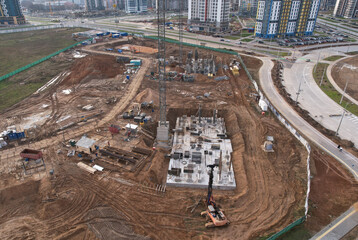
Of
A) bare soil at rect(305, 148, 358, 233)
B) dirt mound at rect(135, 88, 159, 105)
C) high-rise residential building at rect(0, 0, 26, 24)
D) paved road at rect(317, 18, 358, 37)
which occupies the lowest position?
bare soil at rect(305, 148, 358, 233)

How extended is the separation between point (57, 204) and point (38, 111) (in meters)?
25.0

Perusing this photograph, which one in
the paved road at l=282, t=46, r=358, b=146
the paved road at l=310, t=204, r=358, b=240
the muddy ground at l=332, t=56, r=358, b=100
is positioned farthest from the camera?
the muddy ground at l=332, t=56, r=358, b=100

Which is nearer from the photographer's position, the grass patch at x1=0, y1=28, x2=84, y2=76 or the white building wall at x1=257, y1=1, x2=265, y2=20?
the grass patch at x1=0, y1=28, x2=84, y2=76

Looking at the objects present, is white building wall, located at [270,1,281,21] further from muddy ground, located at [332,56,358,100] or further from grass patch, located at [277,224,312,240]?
grass patch, located at [277,224,312,240]

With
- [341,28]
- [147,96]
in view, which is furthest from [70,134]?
[341,28]

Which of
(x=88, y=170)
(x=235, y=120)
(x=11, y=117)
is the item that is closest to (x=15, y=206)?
(x=88, y=170)

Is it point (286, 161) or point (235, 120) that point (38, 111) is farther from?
point (286, 161)

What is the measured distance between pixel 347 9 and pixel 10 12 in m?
194

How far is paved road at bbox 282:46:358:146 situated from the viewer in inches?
1587

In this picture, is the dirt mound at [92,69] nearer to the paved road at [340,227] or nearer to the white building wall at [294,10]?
the paved road at [340,227]

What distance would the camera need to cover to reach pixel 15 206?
25562mm

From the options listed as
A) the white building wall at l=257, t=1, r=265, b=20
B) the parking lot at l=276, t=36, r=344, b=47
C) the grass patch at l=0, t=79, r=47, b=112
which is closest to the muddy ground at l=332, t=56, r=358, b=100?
the parking lot at l=276, t=36, r=344, b=47

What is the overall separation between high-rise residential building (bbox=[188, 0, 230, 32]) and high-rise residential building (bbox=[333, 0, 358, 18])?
9194cm

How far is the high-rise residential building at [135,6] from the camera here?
188m
